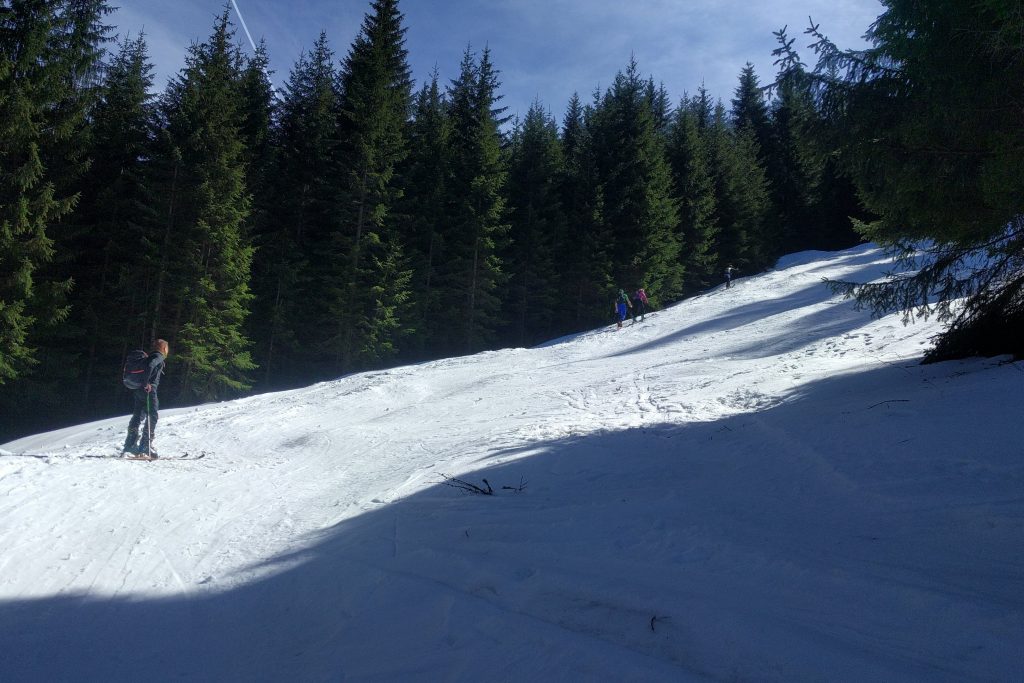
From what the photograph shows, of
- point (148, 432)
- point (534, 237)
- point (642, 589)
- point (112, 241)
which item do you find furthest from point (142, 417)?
point (534, 237)

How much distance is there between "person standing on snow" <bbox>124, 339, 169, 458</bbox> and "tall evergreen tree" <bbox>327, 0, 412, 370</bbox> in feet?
56.2

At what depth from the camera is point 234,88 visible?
25438 mm

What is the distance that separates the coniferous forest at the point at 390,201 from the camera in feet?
22.0

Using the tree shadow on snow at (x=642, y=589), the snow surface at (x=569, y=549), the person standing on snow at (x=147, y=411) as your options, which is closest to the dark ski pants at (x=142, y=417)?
the person standing on snow at (x=147, y=411)

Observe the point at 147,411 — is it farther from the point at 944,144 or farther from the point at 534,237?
the point at 534,237

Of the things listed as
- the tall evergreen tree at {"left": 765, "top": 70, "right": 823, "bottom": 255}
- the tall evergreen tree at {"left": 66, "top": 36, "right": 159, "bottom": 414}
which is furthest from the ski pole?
the tall evergreen tree at {"left": 765, "top": 70, "right": 823, "bottom": 255}

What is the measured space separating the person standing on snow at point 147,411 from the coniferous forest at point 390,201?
32.7 feet

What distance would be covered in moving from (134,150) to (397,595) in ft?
92.4

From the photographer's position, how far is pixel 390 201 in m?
27.7

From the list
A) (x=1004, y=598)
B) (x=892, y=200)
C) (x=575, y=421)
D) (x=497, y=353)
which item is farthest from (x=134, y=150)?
(x=1004, y=598)

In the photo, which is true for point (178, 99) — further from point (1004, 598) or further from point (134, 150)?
point (1004, 598)

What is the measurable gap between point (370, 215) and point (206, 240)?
7324mm

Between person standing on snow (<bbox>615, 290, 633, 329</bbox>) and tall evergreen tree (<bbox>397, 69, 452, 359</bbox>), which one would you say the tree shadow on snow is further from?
tall evergreen tree (<bbox>397, 69, 452, 359</bbox>)

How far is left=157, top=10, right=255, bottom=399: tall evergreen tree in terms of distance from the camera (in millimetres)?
21953
